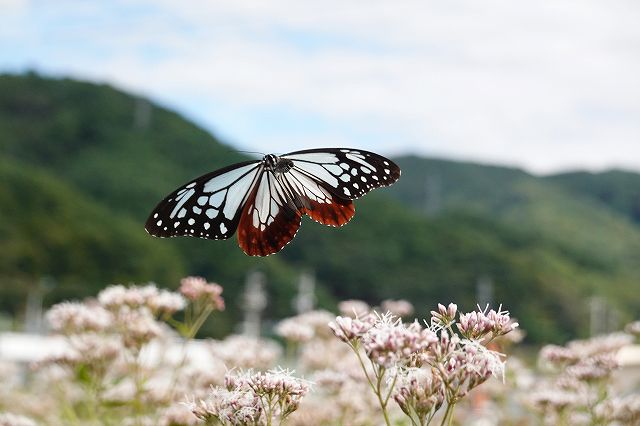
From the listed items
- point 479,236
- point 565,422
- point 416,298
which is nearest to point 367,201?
point 479,236

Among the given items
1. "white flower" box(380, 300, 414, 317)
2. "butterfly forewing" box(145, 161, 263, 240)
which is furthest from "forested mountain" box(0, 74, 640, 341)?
"butterfly forewing" box(145, 161, 263, 240)

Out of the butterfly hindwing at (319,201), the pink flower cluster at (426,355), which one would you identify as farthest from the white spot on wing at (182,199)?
the pink flower cluster at (426,355)

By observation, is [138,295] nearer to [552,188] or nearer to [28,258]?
[28,258]

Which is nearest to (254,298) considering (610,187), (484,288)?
(484,288)

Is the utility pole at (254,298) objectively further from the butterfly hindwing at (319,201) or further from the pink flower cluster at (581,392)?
the butterfly hindwing at (319,201)

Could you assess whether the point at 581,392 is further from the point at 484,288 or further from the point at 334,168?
the point at 484,288

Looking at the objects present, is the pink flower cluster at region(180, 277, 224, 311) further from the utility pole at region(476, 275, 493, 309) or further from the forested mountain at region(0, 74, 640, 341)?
the utility pole at region(476, 275, 493, 309)

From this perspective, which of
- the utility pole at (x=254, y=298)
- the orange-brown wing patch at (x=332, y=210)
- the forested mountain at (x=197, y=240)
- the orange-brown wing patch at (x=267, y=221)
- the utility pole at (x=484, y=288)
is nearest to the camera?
the orange-brown wing patch at (x=332, y=210)

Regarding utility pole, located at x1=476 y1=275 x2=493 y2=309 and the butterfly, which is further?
utility pole, located at x1=476 y1=275 x2=493 y2=309
